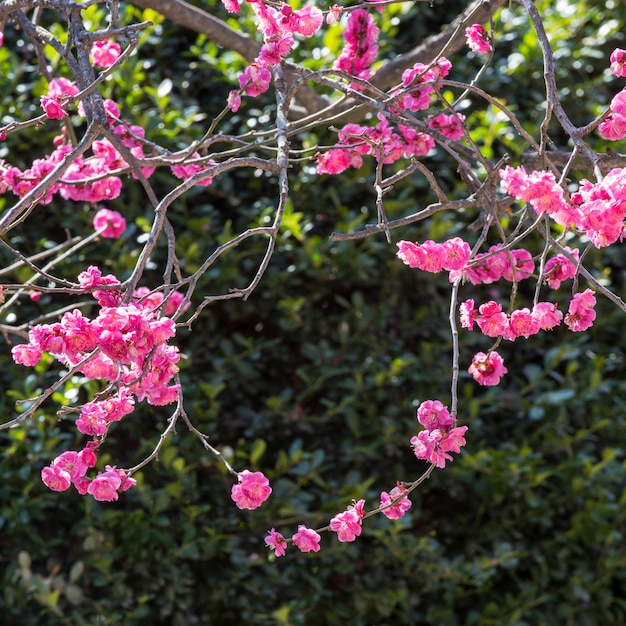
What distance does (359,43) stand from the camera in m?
2.12

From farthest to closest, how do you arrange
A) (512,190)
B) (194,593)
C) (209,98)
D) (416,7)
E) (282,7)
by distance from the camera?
(416,7) → (209,98) → (194,593) → (282,7) → (512,190)

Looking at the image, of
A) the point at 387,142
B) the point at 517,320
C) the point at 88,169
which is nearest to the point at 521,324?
the point at 517,320

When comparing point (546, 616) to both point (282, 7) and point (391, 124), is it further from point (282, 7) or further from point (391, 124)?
point (282, 7)

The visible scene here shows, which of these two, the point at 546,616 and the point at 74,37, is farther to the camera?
the point at 546,616

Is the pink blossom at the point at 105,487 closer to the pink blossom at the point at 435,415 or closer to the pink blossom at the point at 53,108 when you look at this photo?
the pink blossom at the point at 435,415

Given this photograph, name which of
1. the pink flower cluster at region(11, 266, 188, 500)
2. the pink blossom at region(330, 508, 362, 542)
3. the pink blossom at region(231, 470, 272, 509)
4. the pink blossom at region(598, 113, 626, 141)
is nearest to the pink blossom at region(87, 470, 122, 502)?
the pink flower cluster at region(11, 266, 188, 500)

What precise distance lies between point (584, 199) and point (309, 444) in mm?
1722

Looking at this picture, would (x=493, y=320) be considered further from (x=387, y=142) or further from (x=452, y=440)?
(x=387, y=142)

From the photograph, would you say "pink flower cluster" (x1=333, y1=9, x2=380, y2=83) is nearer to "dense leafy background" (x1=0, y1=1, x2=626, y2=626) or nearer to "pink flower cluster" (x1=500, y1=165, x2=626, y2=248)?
"dense leafy background" (x1=0, y1=1, x2=626, y2=626)

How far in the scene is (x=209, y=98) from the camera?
10.2 ft

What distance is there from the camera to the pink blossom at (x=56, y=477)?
4.91ft

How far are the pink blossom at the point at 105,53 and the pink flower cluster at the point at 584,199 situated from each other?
3.93 ft

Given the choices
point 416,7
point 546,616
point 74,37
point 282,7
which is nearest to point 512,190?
point 282,7

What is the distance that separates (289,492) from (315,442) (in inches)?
8.5
